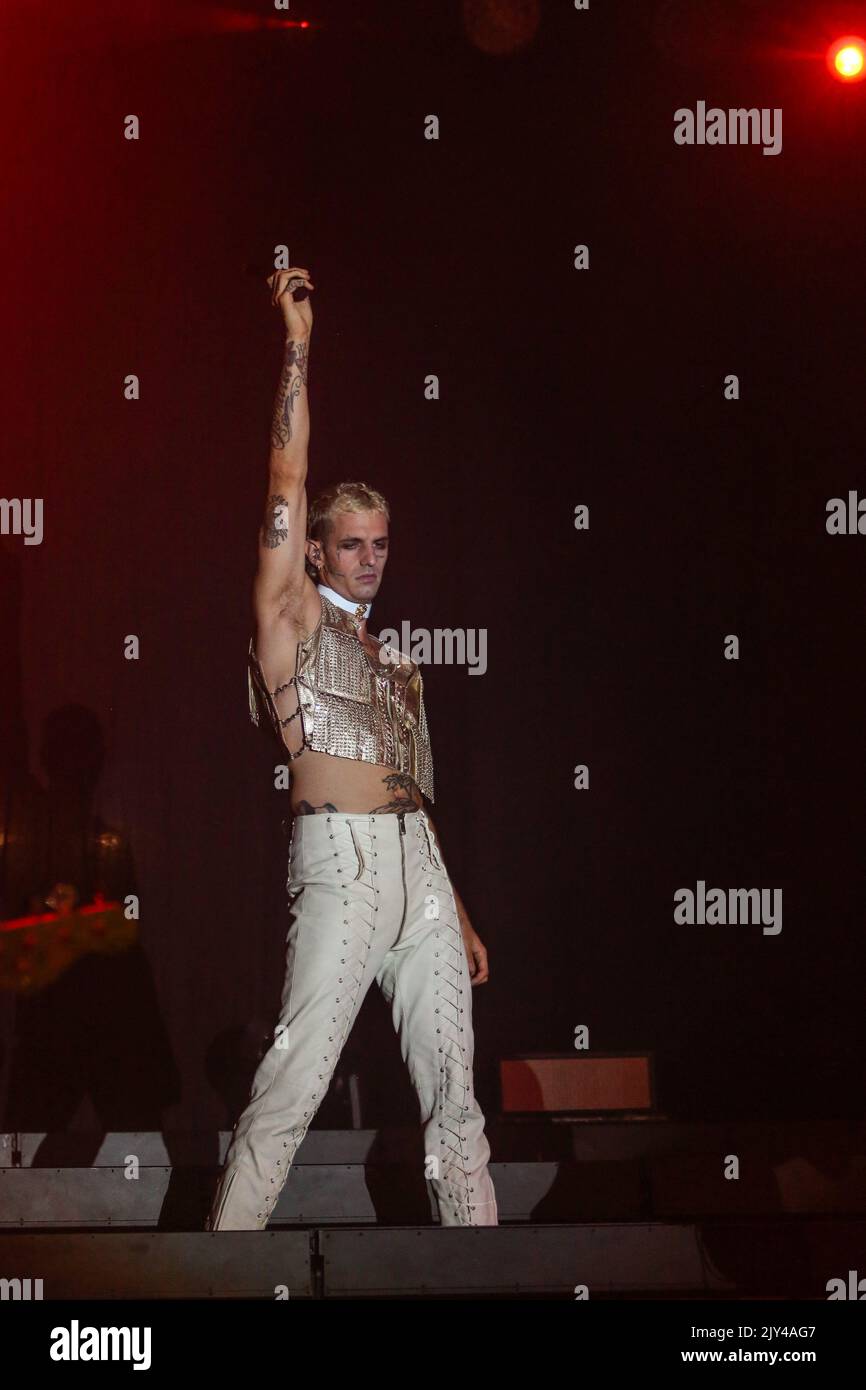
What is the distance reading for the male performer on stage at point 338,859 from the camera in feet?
10.3

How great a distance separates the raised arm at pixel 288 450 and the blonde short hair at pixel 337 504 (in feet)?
0.90

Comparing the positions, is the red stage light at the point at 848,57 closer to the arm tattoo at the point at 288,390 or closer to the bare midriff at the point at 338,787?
the arm tattoo at the point at 288,390

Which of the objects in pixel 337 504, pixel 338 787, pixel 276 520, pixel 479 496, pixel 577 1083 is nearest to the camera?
pixel 276 520

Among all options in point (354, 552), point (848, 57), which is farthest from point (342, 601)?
point (848, 57)

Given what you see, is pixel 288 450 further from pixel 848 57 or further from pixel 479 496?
pixel 848 57

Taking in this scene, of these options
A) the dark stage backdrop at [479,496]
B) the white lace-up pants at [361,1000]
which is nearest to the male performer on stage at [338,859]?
the white lace-up pants at [361,1000]

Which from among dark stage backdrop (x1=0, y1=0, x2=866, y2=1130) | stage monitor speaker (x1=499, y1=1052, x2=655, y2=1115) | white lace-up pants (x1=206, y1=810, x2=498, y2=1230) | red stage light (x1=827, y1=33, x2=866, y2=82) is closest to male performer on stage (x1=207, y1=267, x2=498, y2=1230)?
white lace-up pants (x1=206, y1=810, x2=498, y2=1230)

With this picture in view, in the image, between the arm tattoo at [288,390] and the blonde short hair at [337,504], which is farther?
the blonde short hair at [337,504]

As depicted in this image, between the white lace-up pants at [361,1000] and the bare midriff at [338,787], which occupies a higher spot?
the bare midriff at [338,787]

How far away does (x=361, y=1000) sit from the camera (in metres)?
3.27

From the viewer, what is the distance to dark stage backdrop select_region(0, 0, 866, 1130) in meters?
4.77

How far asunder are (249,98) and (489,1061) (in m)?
3.43

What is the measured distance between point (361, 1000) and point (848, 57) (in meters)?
3.78

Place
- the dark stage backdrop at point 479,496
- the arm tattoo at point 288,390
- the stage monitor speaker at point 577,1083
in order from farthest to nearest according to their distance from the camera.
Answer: the dark stage backdrop at point 479,496 → the stage monitor speaker at point 577,1083 → the arm tattoo at point 288,390
